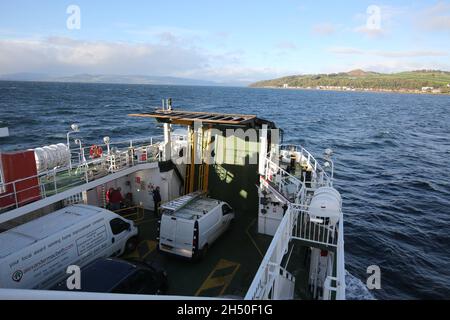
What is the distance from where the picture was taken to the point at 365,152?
46.2 m

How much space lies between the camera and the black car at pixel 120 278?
8711mm

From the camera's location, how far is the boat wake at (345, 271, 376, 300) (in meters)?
15.3

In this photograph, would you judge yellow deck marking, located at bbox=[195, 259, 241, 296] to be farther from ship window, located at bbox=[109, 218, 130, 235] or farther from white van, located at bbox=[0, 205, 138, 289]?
ship window, located at bbox=[109, 218, 130, 235]

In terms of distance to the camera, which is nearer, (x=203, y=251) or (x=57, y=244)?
(x=57, y=244)

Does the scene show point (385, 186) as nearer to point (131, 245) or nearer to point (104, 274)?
point (131, 245)

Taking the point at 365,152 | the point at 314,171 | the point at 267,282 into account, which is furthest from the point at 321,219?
the point at 365,152

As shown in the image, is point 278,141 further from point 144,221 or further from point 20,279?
point 20,279

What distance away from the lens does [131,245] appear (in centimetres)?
1262

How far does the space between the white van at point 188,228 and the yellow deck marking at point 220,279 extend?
0.83 meters

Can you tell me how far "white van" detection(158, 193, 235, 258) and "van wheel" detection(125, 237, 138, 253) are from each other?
4.61 ft

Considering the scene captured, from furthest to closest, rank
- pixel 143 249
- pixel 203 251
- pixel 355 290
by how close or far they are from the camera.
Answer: pixel 355 290 → pixel 143 249 → pixel 203 251

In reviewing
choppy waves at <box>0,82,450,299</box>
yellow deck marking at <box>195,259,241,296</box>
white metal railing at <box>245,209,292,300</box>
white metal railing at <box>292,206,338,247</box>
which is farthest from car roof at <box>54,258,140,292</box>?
choppy waves at <box>0,82,450,299</box>

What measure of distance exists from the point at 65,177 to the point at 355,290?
47.7 ft

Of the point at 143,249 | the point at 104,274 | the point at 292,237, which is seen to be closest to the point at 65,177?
the point at 143,249
